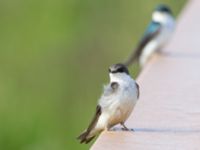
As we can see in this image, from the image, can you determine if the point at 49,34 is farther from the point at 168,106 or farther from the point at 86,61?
the point at 168,106

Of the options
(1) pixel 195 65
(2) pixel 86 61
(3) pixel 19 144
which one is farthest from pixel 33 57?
(1) pixel 195 65

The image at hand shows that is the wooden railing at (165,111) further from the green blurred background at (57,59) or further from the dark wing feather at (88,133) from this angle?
the green blurred background at (57,59)

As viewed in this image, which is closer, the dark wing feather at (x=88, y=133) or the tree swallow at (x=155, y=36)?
the dark wing feather at (x=88, y=133)

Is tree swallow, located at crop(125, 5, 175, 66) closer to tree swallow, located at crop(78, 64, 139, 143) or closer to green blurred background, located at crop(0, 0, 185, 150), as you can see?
green blurred background, located at crop(0, 0, 185, 150)

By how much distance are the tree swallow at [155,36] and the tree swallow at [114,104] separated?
2.78 metres

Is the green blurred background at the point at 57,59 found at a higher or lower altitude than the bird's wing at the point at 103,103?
lower

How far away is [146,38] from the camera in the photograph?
764 cm

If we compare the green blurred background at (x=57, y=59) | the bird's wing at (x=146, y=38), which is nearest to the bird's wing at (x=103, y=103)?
the green blurred background at (x=57, y=59)

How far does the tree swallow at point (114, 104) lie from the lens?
159 inches

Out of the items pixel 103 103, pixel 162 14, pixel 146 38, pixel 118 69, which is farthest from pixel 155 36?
pixel 103 103

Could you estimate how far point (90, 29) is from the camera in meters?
8.99

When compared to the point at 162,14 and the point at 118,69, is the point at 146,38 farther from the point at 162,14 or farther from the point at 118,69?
the point at 118,69

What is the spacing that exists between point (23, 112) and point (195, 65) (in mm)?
2069

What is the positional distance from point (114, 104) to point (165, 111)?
202 millimetres
